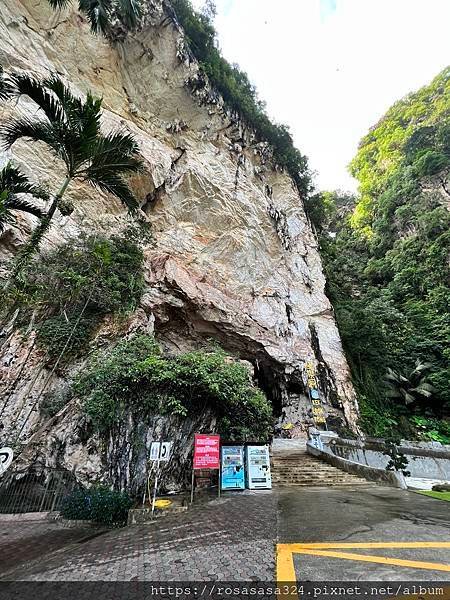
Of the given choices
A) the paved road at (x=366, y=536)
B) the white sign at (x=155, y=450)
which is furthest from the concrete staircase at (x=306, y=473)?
the white sign at (x=155, y=450)

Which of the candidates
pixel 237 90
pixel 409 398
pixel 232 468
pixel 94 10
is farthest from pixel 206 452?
pixel 237 90

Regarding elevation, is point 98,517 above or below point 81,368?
below

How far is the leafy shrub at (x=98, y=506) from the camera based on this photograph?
5.56m

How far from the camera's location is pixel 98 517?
18.2 feet

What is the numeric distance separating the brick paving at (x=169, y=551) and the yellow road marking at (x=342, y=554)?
0.13 meters

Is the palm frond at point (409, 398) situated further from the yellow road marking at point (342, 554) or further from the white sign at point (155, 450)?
the white sign at point (155, 450)

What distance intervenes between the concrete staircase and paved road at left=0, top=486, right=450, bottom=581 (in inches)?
88.4

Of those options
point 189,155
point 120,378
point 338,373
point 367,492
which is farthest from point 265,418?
point 189,155

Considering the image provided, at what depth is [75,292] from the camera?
9008 millimetres

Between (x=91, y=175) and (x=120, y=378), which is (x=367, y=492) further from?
(x=91, y=175)

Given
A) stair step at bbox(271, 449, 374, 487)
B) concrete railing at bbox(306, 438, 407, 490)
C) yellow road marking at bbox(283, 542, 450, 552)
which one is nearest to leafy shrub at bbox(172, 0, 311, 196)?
concrete railing at bbox(306, 438, 407, 490)

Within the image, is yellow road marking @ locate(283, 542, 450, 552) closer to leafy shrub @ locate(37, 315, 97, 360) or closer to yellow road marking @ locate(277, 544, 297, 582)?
yellow road marking @ locate(277, 544, 297, 582)

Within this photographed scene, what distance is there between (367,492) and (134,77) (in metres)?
20.8

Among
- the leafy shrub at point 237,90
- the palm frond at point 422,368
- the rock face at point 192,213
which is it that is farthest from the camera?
the leafy shrub at point 237,90
